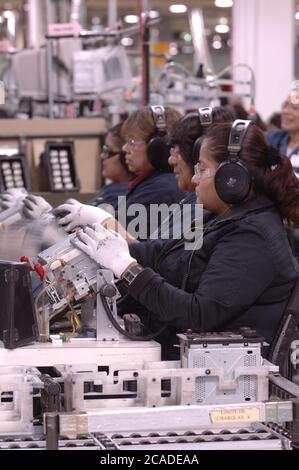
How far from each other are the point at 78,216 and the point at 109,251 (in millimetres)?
814

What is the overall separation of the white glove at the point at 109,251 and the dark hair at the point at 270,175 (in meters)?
0.44

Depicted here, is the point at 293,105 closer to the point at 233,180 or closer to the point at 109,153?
the point at 109,153

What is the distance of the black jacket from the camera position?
2.53 m

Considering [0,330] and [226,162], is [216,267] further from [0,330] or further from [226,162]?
[0,330]

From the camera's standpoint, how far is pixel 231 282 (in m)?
2.52

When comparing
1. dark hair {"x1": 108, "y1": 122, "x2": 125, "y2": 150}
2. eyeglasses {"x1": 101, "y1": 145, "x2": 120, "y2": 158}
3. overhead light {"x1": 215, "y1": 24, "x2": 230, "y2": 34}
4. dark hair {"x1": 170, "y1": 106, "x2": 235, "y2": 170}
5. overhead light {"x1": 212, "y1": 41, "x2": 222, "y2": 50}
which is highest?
overhead light {"x1": 215, "y1": 24, "x2": 230, "y2": 34}

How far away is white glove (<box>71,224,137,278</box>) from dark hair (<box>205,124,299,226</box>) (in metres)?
0.44

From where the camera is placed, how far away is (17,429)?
7.20 ft

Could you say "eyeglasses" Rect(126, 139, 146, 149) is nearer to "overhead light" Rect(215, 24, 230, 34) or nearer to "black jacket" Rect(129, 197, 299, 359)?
"black jacket" Rect(129, 197, 299, 359)

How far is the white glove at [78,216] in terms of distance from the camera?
3316 mm

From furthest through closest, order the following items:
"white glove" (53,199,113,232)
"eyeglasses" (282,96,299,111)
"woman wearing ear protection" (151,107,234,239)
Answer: "eyeglasses" (282,96,299,111) → "woman wearing ear protection" (151,107,234,239) → "white glove" (53,199,113,232)

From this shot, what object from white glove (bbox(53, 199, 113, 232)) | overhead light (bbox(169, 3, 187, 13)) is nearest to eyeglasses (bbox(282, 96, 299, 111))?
white glove (bbox(53, 199, 113, 232))

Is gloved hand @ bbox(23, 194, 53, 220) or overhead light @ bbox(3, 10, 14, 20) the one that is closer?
gloved hand @ bbox(23, 194, 53, 220)
